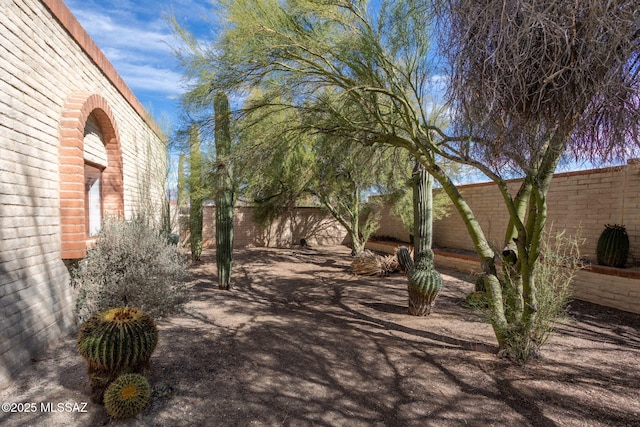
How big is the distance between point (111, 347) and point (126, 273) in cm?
249

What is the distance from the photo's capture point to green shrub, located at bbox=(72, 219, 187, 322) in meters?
4.69

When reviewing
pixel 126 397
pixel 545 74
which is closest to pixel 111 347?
pixel 126 397

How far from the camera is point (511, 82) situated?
6.87ft

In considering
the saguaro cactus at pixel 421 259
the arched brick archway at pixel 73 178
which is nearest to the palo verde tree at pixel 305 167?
the saguaro cactus at pixel 421 259

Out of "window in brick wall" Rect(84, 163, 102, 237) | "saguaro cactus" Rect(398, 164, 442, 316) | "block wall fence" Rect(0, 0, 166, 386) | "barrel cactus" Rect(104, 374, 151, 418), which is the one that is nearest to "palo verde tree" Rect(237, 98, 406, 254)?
"saguaro cactus" Rect(398, 164, 442, 316)

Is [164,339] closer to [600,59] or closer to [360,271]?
[600,59]

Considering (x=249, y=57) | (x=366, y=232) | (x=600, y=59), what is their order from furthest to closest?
1. (x=366, y=232)
2. (x=249, y=57)
3. (x=600, y=59)

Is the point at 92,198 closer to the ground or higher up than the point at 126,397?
higher up

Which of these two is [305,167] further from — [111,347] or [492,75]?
[492,75]

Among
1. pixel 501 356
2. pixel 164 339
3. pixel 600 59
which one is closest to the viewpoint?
pixel 600 59

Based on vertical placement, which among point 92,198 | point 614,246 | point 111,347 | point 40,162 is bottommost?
point 111,347

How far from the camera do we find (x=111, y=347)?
2830 millimetres

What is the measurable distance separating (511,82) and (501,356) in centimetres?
317

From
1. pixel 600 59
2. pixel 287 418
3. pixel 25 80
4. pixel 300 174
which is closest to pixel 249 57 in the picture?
pixel 25 80
